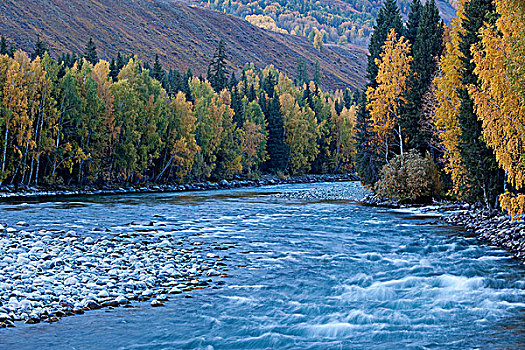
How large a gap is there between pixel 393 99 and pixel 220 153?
4118 cm

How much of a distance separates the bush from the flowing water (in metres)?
13.0

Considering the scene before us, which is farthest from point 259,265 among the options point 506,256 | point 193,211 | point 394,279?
point 193,211

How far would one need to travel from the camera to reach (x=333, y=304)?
11758mm

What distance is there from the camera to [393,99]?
137 feet

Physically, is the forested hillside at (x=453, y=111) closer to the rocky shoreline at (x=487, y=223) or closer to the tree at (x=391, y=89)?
the tree at (x=391, y=89)

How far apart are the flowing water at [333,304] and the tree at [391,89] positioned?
20.3 meters

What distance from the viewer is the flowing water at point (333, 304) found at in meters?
9.39

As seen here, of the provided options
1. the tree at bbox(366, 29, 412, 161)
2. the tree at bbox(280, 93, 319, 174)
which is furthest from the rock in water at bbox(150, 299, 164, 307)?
the tree at bbox(280, 93, 319, 174)

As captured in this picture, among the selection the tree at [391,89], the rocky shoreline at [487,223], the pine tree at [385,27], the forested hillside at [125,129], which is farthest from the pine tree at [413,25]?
the forested hillside at [125,129]

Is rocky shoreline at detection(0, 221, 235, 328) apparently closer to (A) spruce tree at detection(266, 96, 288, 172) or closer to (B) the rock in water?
(B) the rock in water

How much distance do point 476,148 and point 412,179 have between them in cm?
1112

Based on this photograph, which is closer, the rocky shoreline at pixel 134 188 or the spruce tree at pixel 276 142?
the rocky shoreline at pixel 134 188

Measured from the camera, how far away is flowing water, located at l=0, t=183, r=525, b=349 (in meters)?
9.39

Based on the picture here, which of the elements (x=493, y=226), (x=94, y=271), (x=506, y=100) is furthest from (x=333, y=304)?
(x=493, y=226)
